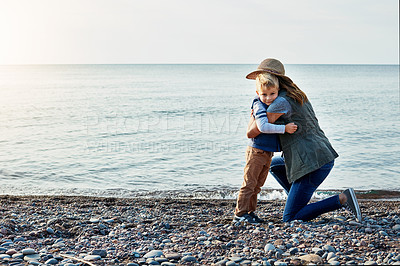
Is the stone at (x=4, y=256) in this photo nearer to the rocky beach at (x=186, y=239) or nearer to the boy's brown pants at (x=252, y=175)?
the rocky beach at (x=186, y=239)

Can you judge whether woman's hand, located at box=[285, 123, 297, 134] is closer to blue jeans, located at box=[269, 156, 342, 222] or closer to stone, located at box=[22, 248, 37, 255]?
blue jeans, located at box=[269, 156, 342, 222]

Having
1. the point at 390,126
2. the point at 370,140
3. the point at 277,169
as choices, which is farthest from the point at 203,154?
the point at 390,126

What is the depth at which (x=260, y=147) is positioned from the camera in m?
5.46

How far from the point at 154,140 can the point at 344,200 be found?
1127 centimetres

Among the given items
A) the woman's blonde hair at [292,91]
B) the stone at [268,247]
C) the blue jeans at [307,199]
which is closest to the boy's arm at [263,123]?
the woman's blonde hair at [292,91]

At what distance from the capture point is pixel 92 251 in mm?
4699

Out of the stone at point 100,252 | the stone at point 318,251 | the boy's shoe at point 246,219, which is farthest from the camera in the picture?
the boy's shoe at point 246,219

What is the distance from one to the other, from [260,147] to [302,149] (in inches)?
21.1

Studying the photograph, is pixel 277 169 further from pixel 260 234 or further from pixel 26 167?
pixel 26 167

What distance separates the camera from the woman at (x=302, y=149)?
5234 millimetres

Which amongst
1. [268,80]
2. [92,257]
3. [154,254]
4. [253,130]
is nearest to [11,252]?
[92,257]

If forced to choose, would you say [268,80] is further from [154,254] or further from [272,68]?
[154,254]

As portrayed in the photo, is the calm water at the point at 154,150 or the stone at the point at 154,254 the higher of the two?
the stone at the point at 154,254

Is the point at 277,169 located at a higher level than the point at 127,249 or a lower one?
higher
